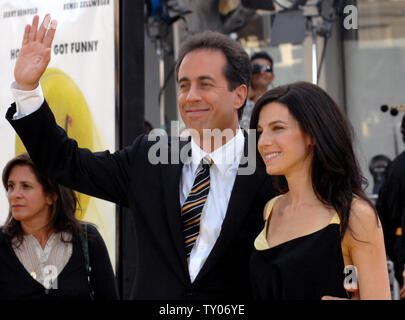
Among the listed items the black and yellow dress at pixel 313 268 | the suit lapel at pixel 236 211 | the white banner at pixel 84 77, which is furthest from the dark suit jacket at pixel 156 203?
the white banner at pixel 84 77

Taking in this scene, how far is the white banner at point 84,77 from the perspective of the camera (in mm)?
3010

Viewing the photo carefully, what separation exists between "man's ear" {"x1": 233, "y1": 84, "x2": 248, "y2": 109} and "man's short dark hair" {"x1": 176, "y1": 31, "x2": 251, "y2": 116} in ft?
0.04

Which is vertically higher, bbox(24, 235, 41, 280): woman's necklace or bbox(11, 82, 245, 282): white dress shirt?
bbox(11, 82, 245, 282): white dress shirt

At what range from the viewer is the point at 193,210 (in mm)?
2068

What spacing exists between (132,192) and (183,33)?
3.52m

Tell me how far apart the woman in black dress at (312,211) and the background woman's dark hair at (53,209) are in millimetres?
982

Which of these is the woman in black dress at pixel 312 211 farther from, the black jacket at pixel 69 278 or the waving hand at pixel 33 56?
the black jacket at pixel 69 278

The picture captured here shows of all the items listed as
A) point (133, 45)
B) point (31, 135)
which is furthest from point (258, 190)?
point (133, 45)

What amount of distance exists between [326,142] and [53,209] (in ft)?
4.21

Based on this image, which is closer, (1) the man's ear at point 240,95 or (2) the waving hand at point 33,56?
(2) the waving hand at point 33,56

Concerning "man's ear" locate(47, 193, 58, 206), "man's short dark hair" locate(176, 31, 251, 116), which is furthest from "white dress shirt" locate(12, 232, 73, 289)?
"man's short dark hair" locate(176, 31, 251, 116)

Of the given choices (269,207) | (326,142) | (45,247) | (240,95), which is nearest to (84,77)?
(45,247)

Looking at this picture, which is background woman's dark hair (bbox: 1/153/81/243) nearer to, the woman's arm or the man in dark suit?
the man in dark suit

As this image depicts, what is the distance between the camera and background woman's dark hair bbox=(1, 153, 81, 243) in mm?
2604
